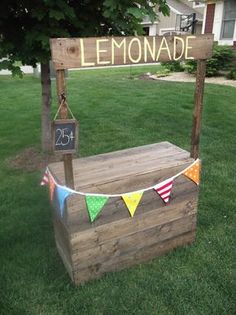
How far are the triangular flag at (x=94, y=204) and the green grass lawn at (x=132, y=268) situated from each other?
0.70 metres

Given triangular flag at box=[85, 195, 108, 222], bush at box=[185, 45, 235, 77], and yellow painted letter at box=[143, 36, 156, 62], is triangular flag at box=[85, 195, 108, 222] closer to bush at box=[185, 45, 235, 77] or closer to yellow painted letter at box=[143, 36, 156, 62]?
yellow painted letter at box=[143, 36, 156, 62]

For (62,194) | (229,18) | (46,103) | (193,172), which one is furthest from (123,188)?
(229,18)

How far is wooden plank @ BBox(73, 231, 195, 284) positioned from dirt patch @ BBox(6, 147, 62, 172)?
249 centimetres

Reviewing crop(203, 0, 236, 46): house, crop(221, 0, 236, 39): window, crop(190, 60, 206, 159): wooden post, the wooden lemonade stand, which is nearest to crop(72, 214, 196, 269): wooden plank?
the wooden lemonade stand

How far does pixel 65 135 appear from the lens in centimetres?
262

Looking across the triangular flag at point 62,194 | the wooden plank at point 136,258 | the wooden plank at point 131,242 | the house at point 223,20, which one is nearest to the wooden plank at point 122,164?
the triangular flag at point 62,194

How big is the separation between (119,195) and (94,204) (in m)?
0.24

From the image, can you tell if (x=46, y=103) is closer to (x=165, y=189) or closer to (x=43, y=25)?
(x=43, y=25)

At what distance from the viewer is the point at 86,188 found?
2941mm

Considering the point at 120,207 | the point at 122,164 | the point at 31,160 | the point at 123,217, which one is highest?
the point at 122,164

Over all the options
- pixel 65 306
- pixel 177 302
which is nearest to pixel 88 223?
pixel 65 306

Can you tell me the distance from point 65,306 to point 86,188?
100 cm

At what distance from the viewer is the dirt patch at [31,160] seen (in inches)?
214

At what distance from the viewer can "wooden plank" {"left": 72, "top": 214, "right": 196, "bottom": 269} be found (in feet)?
10.2
